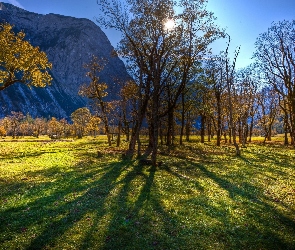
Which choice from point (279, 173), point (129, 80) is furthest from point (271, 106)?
point (279, 173)

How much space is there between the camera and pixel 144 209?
54.4 ft

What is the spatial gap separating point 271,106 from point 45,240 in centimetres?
8390

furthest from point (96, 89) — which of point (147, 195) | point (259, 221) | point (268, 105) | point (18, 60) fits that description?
point (268, 105)

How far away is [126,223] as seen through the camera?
1443 cm

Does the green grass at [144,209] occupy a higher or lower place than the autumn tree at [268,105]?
lower

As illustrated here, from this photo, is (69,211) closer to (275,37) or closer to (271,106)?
(275,37)

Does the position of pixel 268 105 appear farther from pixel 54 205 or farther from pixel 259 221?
pixel 54 205

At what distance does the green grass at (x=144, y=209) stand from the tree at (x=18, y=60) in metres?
16.8

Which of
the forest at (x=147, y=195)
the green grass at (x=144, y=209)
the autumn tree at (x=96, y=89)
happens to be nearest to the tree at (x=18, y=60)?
the forest at (x=147, y=195)

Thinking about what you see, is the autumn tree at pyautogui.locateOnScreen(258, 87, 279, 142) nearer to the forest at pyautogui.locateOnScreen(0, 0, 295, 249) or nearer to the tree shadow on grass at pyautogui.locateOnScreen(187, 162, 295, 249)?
the forest at pyautogui.locateOnScreen(0, 0, 295, 249)

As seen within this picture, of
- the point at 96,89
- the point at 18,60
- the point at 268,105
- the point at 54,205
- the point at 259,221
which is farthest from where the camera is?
the point at 268,105

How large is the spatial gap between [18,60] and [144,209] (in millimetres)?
32831

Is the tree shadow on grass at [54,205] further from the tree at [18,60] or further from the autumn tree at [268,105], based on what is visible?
the autumn tree at [268,105]

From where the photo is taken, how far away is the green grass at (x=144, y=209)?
12.8 meters
